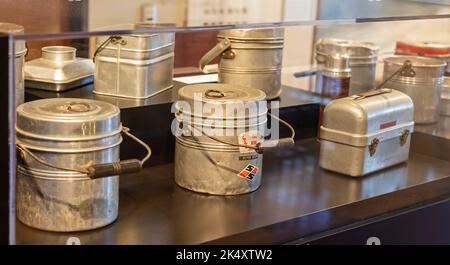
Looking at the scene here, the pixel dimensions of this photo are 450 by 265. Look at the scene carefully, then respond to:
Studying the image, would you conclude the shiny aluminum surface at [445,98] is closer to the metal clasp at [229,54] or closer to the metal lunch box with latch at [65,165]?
the metal clasp at [229,54]

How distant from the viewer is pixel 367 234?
4.40 feet

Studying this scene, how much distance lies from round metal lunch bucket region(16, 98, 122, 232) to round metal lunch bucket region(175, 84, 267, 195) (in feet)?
0.59

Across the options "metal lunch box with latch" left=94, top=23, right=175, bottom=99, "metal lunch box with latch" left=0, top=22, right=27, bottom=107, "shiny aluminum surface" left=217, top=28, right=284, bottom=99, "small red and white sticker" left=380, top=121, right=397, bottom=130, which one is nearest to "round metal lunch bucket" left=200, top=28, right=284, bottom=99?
"shiny aluminum surface" left=217, top=28, right=284, bottom=99

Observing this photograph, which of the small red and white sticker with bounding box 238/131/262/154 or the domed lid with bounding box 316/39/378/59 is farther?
the domed lid with bounding box 316/39/378/59

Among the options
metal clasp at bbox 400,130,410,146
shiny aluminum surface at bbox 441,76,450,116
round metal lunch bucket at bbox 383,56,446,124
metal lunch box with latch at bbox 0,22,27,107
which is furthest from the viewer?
shiny aluminum surface at bbox 441,76,450,116

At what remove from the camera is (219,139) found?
1.27 metres

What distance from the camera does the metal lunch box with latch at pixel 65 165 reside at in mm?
1074

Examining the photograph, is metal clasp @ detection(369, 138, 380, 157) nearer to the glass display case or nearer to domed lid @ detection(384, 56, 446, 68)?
the glass display case

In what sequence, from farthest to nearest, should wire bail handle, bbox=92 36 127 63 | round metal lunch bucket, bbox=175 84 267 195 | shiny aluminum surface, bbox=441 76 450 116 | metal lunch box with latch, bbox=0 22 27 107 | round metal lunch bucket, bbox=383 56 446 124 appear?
1. shiny aluminum surface, bbox=441 76 450 116
2. round metal lunch bucket, bbox=383 56 446 124
3. wire bail handle, bbox=92 36 127 63
4. round metal lunch bucket, bbox=175 84 267 195
5. metal lunch box with latch, bbox=0 22 27 107

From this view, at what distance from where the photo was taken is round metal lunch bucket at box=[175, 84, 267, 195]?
1265 mm

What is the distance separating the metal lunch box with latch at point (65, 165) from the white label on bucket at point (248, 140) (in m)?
0.24

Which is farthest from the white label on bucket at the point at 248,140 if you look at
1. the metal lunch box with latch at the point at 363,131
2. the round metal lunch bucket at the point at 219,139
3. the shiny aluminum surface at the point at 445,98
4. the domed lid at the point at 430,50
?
the domed lid at the point at 430,50

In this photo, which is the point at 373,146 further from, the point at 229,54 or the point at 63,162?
the point at 63,162

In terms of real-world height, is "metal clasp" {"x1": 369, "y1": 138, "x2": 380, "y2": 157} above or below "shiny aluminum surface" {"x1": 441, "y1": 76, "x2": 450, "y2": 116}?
below
